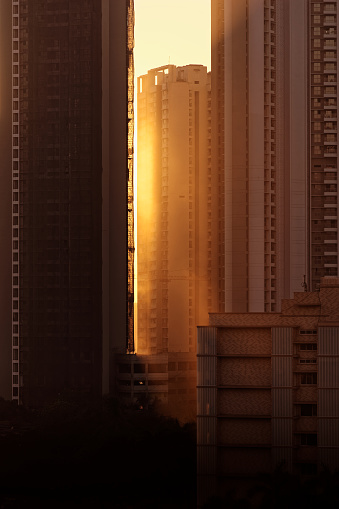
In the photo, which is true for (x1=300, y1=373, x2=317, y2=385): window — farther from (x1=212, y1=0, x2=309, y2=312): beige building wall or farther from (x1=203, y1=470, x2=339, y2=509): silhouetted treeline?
(x1=212, y1=0, x2=309, y2=312): beige building wall

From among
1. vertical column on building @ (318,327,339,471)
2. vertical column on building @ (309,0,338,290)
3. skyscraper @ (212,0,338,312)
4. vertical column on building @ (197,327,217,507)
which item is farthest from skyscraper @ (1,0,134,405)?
vertical column on building @ (318,327,339,471)

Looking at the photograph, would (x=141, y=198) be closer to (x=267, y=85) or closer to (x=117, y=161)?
(x=117, y=161)

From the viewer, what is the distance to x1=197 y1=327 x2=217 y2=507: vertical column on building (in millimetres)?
18656

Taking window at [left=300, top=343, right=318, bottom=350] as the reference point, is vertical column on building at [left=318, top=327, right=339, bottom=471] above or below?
below

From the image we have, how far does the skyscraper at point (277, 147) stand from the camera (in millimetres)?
29547

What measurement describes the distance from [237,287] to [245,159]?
135 inches

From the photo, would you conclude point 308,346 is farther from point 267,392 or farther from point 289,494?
point 289,494

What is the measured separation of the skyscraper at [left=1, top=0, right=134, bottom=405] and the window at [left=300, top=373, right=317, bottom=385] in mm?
16512

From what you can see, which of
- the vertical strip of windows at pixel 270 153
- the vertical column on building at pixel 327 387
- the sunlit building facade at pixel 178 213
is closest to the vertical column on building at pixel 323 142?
the vertical strip of windows at pixel 270 153

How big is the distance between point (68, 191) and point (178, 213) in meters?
5.20

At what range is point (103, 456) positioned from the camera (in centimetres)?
2388

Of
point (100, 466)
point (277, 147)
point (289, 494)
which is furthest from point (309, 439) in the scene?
point (277, 147)

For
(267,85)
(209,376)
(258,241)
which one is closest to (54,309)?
(258,241)

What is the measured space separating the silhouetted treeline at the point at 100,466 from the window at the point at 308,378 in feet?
11.0
